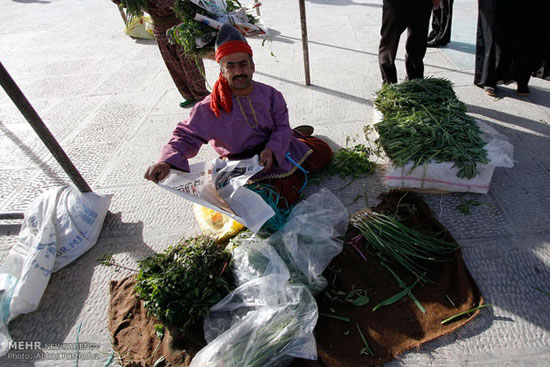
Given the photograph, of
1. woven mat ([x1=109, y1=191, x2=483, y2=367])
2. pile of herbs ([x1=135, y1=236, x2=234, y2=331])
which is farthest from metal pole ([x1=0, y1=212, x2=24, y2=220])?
pile of herbs ([x1=135, y1=236, x2=234, y2=331])

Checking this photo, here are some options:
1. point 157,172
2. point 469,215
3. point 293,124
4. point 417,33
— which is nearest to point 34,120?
Answer: point 157,172

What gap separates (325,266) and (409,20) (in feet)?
8.72

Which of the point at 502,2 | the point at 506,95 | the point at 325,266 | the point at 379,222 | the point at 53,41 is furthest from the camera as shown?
the point at 53,41

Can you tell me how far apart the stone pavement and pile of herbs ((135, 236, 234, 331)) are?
42 cm

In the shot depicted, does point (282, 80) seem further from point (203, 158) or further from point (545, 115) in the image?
point (545, 115)

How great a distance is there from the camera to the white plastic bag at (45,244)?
6.03 feet

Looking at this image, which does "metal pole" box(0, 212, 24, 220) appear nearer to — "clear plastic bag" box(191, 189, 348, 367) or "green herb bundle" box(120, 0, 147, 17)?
"clear plastic bag" box(191, 189, 348, 367)

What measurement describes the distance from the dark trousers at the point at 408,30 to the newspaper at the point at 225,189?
227 centimetres

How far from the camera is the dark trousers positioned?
2.96 metres

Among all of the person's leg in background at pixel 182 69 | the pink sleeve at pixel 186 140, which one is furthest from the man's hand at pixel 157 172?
the person's leg in background at pixel 182 69

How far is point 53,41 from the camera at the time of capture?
6.92 meters

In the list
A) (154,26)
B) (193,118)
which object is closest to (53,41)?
(154,26)

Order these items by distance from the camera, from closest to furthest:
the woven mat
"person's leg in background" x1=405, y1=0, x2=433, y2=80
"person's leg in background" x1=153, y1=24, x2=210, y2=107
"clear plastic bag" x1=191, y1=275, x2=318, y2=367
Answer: "clear plastic bag" x1=191, y1=275, x2=318, y2=367, the woven mat, "person's leg in background" x1=405, y1=0, x2=433, y2=80, "person's leg in background" x1=153, y1=24, x2=210, y2=107

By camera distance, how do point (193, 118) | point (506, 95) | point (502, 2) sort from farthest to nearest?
point (506, 95)
point (502, 2)
point (193, 118)
